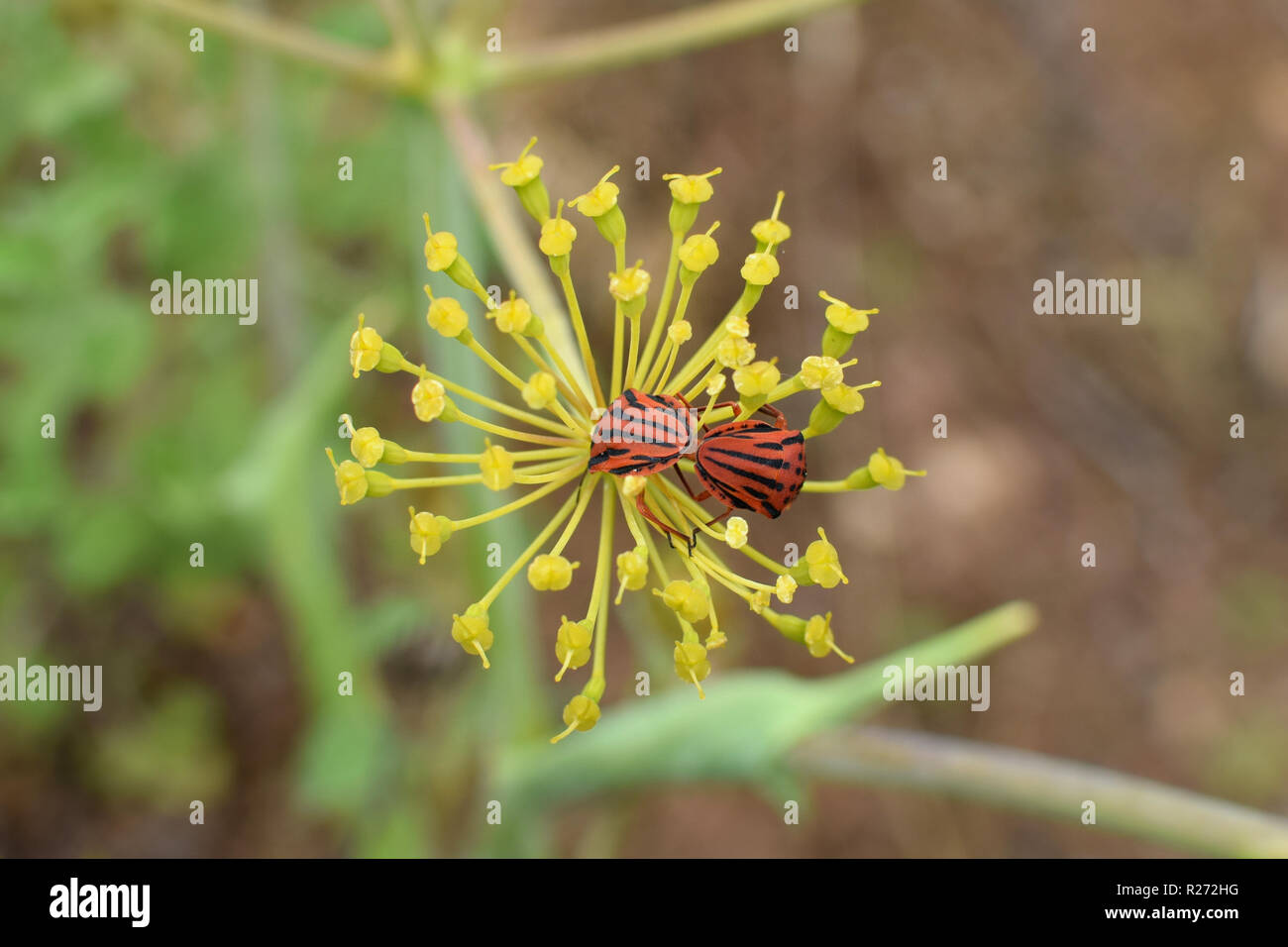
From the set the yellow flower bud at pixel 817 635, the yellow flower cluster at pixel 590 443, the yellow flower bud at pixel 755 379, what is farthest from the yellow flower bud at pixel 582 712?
the yellow flower bud at pixel 755 379

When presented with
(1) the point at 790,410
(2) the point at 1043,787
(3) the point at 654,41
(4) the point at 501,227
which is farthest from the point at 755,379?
(1) the point at 790,410

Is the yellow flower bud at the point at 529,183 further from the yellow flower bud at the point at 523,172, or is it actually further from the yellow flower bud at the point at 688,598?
the yellow flower bud at the point at 688,598

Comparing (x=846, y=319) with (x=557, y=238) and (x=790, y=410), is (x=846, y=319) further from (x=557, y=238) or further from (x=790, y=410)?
(x=790, y=410)

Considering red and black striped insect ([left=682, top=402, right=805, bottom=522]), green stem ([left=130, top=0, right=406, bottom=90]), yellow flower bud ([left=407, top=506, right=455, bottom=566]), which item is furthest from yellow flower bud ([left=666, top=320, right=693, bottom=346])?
green stem ([left=130, top=0, right=406, bottom=90])

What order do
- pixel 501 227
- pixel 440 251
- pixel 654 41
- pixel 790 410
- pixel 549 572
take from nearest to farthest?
pixel 549 572 → pixel 440 251 → pixel 501 227 → pixel 654 41 → pixel 790 410

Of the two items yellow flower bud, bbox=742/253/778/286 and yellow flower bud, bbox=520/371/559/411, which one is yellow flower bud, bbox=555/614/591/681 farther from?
yellow flower bud, bbox=742/253/778/286
